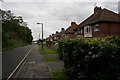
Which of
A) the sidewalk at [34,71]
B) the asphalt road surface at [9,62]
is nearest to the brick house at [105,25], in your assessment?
the asphalt road surface at [9,62]

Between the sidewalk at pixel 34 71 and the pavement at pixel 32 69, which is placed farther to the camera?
the sidewalk at pixel 34 71

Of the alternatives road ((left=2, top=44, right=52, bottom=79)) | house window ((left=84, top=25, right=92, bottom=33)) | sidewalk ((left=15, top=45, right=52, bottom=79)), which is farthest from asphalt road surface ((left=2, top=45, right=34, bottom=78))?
house window ((left=84, top=25, right=92, bottom=33))

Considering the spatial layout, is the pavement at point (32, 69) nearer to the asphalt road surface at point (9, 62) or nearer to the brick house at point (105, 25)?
the asphalt road surface at point (9, 62)

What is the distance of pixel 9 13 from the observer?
4525 cm

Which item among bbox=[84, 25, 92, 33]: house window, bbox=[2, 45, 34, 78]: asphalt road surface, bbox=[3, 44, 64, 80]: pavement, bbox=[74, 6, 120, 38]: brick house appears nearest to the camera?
bbox=[3, 44, 64, 80]: pavement

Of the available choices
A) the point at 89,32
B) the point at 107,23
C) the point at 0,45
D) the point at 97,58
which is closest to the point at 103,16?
the point at 107,23

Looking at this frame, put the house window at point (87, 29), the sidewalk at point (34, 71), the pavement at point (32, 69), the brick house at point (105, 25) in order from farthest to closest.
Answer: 1. the house window at point (87, 29)
2. the brick house at point (105, 25)
3. the sidewalk at point (34, 71)
4. the pavement at point (32, 69)

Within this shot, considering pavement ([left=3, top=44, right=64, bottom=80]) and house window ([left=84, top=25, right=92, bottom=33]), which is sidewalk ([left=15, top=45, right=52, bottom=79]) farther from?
house window ([left=84, top=25, right=92, bottom=33])

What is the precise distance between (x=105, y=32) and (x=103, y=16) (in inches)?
122

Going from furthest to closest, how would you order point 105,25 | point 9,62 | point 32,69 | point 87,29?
point 87,29 → point 105,25 → point 9,62 → point 32,69

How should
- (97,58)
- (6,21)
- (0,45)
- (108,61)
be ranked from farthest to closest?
(6,21), (0,45), (97,58), (108,61)

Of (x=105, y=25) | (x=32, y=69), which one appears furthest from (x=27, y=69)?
(x=105, y=25)

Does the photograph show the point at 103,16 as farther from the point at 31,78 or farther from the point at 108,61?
the point at 108,61

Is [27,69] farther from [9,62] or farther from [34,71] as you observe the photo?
[9,62]
